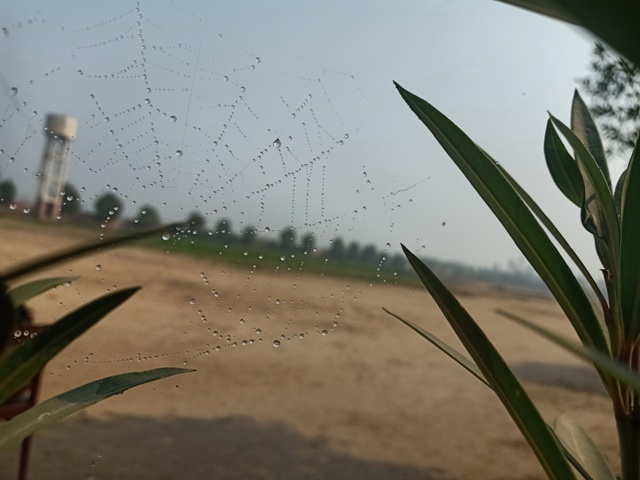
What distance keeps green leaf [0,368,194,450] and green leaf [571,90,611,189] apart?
29 cm

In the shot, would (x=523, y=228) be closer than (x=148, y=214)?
Yes

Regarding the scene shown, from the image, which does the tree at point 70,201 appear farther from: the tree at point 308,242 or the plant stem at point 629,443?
the plant stem at point 629,443

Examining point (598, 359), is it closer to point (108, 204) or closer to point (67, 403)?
point (67, 403)

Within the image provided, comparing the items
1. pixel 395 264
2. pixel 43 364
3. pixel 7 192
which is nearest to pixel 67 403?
pixel 43 364

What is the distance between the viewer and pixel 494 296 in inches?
37.1

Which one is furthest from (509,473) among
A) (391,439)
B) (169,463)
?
(169,463)

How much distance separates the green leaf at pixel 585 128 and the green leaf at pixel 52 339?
294 millimetres

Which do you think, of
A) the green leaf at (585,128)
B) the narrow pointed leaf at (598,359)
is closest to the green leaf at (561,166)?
the green leaf at (585,128)

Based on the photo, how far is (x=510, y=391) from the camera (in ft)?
0.74

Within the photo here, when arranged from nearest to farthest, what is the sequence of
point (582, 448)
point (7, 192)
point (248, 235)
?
point (582, 448)
point (7, 192)
point (248, 235)

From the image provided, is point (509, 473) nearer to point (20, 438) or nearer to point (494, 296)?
point (494, 296)

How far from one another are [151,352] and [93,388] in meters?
0.60

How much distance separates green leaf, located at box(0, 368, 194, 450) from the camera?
212 millimetres

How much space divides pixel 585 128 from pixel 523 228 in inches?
6.1
